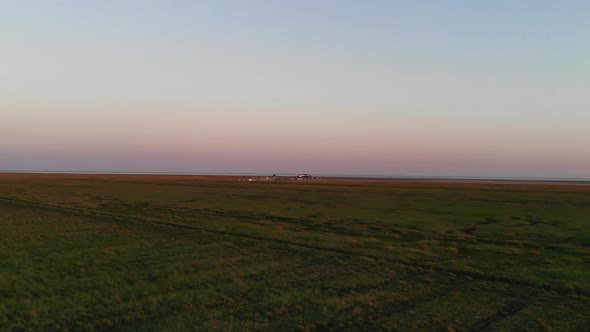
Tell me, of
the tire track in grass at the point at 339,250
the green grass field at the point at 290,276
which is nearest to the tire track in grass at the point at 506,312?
the green grass field at the point at 290,276

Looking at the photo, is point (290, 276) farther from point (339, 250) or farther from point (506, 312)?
point (506, 312)

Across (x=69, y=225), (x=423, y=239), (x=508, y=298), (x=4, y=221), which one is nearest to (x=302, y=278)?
(x=508, y=298)

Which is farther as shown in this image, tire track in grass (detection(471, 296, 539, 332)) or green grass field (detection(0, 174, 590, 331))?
green grass field (detection(0, 174, 590, 331))

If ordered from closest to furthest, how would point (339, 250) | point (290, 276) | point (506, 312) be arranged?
point (506, 312)
point (290, 276)
point (339, 250)

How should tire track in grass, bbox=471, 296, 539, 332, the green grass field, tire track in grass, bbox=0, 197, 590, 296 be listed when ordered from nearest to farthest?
tire track in grass, bbox=471, 296, 539, 332, the green grass field, tire track in grass, bbox=0, 197, 590, 296

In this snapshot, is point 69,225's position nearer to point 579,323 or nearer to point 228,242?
point 228,242

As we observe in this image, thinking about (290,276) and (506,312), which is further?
(290,276)

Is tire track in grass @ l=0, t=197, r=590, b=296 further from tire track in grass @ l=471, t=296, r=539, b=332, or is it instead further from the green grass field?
tire track in grass @ l=471, t=296, r=539, b=332

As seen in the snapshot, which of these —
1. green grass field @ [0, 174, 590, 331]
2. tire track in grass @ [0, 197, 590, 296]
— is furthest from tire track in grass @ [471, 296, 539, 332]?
tire track in grass @ [0, 197, 590, 296]

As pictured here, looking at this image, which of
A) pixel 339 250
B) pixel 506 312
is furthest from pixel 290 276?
pixel 506 312

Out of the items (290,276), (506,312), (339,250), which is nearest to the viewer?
(506,312)

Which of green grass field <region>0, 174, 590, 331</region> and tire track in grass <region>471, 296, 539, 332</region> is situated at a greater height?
green grass field <region>0, 174, 590, 331</region>

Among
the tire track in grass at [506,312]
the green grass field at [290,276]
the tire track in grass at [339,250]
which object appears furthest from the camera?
the tire track in grass at [339,250]

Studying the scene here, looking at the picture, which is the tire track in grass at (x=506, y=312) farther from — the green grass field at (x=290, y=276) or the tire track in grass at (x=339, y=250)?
the tire track in grass at (x=339, y=250)
